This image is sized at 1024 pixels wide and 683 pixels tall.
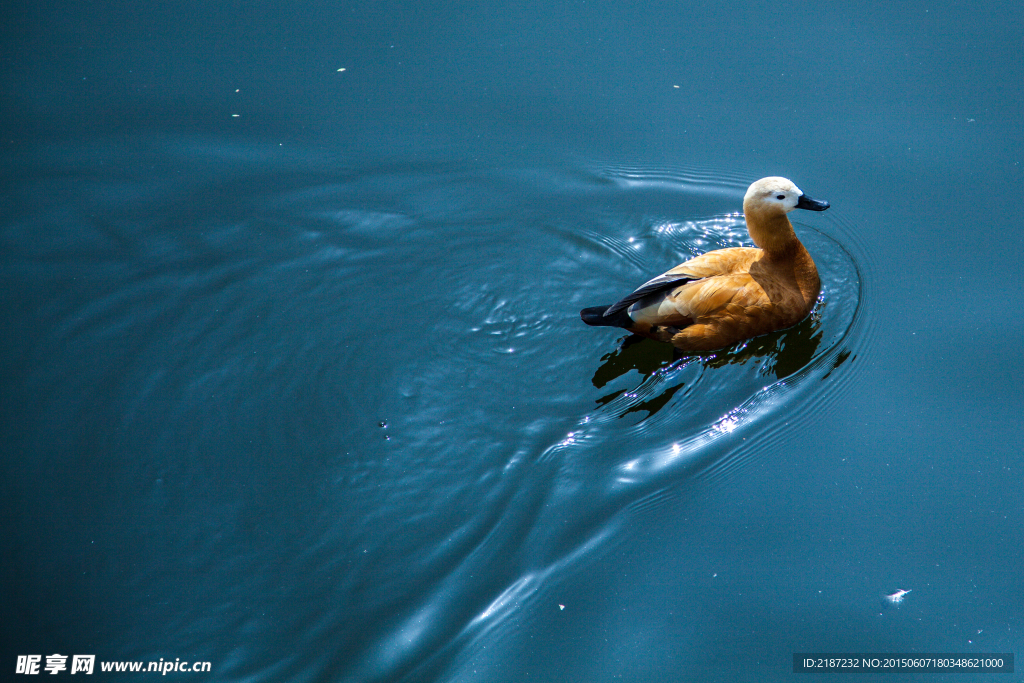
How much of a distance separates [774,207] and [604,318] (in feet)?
3.94

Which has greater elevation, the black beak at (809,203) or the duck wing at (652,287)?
the black beak at (809,203)

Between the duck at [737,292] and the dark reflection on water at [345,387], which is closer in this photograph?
the dark reflection on water at [345,387]

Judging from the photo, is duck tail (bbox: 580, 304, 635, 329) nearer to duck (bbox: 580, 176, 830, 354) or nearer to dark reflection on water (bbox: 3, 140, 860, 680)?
duck (bbox: 580, 176, 830, 354)

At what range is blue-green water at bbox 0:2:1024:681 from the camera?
13.1ft

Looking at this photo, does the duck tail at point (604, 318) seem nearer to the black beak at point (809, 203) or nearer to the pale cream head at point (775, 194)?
the pale cream head at point (775, 194)

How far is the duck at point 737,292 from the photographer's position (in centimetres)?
482

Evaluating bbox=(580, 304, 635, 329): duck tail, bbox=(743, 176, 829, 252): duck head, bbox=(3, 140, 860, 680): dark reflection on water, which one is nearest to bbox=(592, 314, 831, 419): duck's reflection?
bbox=(3, 140, 860, 680): dark reflection on water

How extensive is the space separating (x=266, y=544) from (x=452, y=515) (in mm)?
940

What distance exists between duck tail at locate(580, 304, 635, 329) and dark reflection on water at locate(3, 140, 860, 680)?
0.49 feet

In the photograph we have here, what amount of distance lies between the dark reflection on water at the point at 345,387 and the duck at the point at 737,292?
169 millimetres

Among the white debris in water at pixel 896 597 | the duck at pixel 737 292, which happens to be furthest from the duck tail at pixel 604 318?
the white debris in water at pixel 896 597

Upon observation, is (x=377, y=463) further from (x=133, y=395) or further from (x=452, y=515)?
(x=133, y=395)

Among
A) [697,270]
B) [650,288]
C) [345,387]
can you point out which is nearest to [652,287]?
[650,288]

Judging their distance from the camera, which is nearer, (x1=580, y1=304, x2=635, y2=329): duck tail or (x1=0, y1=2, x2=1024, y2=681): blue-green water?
(x1=0, y1=2, x2=1024, y2=681): blue-green water
